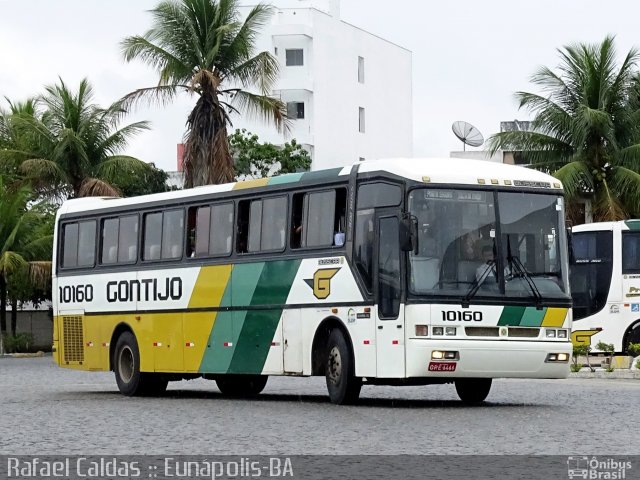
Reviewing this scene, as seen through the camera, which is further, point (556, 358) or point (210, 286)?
point (210, 286)

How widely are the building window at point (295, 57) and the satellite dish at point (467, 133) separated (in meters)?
24.5

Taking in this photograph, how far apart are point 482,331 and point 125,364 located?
325 inches

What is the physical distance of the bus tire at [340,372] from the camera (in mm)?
21219

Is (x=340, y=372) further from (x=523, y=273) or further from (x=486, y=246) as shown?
(x=523, y=273)

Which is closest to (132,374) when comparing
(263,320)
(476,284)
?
(263,320)

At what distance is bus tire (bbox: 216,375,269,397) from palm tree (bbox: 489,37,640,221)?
2389 cm

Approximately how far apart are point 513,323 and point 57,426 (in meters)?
6.24

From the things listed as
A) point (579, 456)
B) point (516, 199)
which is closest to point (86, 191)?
point (516, 199)

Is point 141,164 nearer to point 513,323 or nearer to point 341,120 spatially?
point 341,120

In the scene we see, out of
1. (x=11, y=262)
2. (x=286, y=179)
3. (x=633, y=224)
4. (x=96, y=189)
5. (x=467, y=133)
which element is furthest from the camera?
(x=467, y=133)

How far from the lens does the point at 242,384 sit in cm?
2594

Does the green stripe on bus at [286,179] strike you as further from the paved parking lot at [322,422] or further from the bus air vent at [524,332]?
the bus air vent at [524,332]

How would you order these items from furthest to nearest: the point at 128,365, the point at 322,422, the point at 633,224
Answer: the point at 633,224 → the point at 128,365 → the point at 322,422

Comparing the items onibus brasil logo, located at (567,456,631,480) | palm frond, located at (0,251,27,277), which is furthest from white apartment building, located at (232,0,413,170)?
onibus brasil logo, located at (567,456,631,480)
